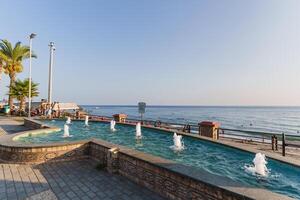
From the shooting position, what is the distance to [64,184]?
18.4 ft

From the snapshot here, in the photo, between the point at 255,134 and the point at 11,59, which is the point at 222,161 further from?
the point at 11,59

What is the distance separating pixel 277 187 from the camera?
5.58 meters

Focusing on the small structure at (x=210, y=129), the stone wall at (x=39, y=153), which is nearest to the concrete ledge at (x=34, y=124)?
the stone wall at (x=39, y=153)

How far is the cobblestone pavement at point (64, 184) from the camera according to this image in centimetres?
497

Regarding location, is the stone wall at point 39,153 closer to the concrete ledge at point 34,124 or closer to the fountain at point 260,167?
the fountain at point 260,167

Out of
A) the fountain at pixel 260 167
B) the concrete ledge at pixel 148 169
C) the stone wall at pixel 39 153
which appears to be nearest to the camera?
the concrete ledge at pixel 148 169

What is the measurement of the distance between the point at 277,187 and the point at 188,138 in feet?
19.0

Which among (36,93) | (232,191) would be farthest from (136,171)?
(36,93)

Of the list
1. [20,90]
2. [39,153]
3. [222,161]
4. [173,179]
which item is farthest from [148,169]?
[20,90]

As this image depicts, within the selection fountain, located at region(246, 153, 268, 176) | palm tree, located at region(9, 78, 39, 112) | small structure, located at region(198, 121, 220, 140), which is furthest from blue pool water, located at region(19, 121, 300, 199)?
palm tree, located at region(9, 78, 39, 112)

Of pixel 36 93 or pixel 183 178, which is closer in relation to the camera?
pixel 183 178

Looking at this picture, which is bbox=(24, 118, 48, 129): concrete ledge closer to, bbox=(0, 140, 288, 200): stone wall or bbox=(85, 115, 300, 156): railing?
bbox=(0, 140, 288, 200): stone wall

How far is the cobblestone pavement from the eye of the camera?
4.97m

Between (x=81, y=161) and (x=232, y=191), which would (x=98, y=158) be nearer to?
(x=81, y=161)
